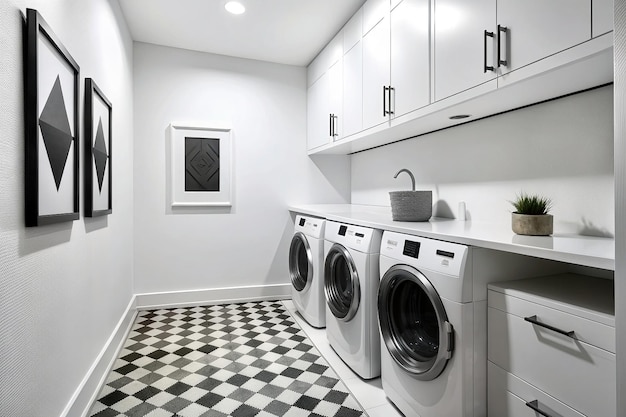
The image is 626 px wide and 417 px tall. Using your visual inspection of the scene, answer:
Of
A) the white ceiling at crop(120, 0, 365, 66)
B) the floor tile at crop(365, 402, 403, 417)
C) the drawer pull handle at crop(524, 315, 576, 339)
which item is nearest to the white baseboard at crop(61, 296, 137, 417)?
the floor tile at crop(365, 402, 403, 417)

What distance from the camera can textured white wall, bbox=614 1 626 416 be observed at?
2.53ft

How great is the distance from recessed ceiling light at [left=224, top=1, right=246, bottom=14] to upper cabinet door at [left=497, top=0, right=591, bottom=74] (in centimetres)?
190

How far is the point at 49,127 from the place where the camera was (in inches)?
48.3

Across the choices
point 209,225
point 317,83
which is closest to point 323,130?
point 317,83

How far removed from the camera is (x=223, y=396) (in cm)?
185

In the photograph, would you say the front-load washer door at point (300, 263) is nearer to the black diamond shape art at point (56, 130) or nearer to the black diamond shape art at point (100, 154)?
the black diamond shape art at point (100, 154)

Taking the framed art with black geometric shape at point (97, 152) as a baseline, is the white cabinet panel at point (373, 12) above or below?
above

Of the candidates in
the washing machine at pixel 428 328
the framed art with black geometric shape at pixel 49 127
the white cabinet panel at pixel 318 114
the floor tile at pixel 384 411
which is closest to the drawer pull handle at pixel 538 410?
the washing machine at pixel 428 328

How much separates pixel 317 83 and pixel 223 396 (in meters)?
2.82

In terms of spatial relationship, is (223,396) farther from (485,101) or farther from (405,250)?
(485,101)

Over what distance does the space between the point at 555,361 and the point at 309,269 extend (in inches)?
73.2

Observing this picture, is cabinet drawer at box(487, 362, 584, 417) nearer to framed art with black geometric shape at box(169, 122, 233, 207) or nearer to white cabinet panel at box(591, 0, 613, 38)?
white cabinet panel at box(591, 0, 613, 38)

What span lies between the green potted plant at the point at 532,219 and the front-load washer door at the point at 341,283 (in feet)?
2.92

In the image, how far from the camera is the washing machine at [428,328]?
1297 millimetres
